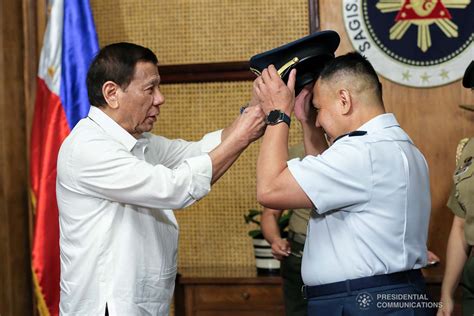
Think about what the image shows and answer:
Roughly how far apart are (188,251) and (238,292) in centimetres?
50

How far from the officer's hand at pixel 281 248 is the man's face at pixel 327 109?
1.20 meters

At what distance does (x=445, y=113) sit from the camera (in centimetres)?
363

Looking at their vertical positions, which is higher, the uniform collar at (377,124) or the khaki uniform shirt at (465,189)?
the uniform collar at (377,124)

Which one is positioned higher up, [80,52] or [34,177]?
[80,52]

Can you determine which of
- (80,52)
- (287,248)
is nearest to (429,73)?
(287,248)

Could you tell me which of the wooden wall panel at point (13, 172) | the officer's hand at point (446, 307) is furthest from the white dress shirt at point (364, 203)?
the wooden wall panel at point (13, 172)

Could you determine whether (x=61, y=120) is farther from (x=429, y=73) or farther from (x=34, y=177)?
(x=429, y=73)

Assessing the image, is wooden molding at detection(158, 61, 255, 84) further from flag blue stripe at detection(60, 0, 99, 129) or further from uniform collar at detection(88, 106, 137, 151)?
uniform collar at detection(88, 106, 137, 151)

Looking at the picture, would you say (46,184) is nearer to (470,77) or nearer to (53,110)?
(53,110)

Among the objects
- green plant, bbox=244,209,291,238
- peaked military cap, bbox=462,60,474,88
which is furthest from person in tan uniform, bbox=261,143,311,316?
peaked military cap, bbox=462,60,474,88

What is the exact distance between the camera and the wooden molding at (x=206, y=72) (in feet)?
12.5

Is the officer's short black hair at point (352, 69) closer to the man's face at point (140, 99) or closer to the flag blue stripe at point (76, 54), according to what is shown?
the man's face at point (140, 99)

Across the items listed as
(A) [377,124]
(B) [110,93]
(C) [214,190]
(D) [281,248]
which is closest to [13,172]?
(C) [214,190]

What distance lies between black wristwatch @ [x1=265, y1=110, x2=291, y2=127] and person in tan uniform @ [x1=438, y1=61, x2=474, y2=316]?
1.02 meters
